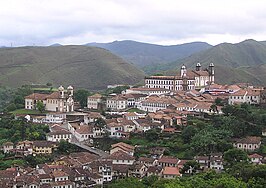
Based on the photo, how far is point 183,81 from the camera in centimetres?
6569

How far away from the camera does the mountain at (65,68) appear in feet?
369

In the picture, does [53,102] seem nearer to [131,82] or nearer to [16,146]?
[16,146]

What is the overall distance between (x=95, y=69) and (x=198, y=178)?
95.1 m

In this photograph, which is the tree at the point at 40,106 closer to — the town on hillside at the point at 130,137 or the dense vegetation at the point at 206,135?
the town on hillside at the point at 130,137

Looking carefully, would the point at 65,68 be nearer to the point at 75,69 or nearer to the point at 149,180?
the point at 75,69

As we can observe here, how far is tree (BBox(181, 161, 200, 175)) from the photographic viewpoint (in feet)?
121

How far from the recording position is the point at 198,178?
106 ft

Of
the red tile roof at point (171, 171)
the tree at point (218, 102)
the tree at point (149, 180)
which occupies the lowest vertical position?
the tree at point (149, 180)

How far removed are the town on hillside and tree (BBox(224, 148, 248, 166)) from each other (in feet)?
0.05

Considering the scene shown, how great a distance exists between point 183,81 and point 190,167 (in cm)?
2962

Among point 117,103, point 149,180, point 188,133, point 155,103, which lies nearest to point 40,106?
point 117,103

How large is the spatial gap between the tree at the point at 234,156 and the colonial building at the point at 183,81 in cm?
2770

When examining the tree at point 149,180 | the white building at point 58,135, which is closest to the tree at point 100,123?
the white building at point 58,135

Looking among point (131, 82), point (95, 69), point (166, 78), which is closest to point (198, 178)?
point (166, 78)
